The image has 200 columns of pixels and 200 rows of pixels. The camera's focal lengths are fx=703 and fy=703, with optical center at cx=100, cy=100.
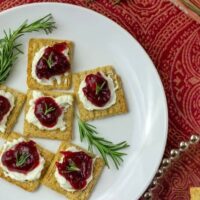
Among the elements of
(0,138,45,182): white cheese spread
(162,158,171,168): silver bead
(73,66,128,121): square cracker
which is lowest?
(0,138,45,182): white cheese spread

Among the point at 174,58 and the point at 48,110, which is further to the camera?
the point at 174,58

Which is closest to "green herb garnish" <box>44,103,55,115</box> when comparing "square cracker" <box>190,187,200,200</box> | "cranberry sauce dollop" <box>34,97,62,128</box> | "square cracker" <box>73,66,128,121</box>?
"cranberry sauce dollop" <box>34,97,62,128</box>

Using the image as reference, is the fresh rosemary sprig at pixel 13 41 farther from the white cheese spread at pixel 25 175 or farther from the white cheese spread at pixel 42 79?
the white cheese spread at pixel 25 175

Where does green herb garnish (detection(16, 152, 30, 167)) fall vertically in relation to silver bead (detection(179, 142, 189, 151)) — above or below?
A: below

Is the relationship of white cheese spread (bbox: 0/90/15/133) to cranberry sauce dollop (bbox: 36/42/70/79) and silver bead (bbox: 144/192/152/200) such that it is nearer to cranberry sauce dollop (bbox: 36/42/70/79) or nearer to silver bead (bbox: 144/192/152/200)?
cranberry sauce dollop (bbox: 36/42/70/79)

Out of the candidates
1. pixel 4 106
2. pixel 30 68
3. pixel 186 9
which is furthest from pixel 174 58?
pixel 4 106

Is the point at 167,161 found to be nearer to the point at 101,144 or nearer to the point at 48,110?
the point at 101,144
